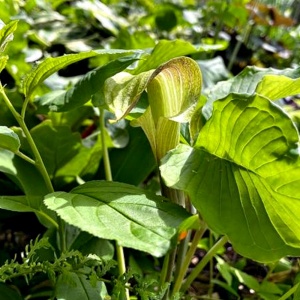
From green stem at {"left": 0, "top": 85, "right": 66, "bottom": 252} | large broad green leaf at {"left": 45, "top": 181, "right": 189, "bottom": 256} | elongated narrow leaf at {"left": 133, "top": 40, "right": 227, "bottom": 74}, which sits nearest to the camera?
large broad green leaf at {"left": 45, "top": 181, "right": 189, "bottom": 256}

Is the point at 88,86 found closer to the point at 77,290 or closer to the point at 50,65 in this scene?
the point at 50,65

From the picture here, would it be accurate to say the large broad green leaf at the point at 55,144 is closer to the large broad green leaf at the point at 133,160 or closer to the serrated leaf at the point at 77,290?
the large broad green leaf at the point at 133,160

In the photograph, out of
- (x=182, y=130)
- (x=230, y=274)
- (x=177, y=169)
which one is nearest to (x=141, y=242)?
(x=177, y=169)

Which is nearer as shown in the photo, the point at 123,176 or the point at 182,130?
the point at 182,130

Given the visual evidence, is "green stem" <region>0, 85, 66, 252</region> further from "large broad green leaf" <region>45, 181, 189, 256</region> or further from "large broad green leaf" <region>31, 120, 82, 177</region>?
"large broad green leaf" <region>31, 120, 82, 177</region>

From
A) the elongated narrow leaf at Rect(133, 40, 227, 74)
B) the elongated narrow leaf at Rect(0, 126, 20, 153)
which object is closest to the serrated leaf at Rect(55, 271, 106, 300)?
the elongated narrow leaf at Rect(0, 126, 20, 153)

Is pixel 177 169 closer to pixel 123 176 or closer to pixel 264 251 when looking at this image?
pixel 264 251

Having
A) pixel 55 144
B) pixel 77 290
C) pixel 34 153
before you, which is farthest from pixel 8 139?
pixel 55 144
